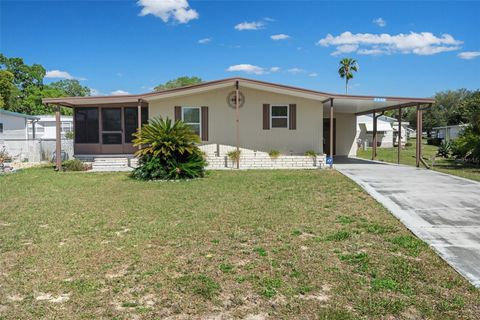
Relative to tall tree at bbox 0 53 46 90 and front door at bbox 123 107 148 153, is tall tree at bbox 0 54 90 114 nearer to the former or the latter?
tall tree at bbox 0 53 46 90

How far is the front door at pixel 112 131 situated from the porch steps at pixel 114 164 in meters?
1.85

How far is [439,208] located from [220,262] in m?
4.59

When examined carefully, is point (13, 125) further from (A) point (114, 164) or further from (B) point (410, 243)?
(B) point (410, 243)

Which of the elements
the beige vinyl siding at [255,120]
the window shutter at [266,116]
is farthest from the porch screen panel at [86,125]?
the window shutter at [266,116]

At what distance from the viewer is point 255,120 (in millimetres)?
15484

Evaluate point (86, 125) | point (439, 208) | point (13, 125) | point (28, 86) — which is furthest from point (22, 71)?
point (439, 208)

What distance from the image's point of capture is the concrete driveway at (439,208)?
4.52 metres

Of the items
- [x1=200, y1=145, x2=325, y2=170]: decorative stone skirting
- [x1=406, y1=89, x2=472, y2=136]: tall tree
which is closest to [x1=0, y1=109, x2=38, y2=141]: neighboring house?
[x1=200, y1=145, x2=325, y2=170]: decorative stone skirting

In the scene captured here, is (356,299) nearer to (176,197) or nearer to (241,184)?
(176,197)

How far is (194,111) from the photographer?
15.6m

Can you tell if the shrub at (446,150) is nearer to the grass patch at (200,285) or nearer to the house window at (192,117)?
the house window at (192,117)

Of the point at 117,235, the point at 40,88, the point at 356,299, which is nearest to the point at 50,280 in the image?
the point at 117,235

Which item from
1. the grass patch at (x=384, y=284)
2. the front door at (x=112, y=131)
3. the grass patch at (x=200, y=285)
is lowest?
the grass patch at (x=200, y=285)

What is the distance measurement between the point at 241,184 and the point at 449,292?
6.76m
